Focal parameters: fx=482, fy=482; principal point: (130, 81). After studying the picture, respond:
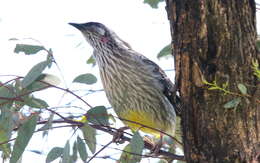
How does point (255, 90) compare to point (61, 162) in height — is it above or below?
above

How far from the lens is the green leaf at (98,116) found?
221cm

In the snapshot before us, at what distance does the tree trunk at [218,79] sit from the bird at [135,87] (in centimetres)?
150

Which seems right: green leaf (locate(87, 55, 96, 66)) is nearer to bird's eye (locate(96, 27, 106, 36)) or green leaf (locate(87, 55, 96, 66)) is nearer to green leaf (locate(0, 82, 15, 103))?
bird's eye (locate(96, 27, 106, 36))

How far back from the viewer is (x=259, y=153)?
5.98 feet

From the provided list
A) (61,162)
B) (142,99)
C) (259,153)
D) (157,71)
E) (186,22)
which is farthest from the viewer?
(157,71)

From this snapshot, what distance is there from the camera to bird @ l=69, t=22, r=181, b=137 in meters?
3.53

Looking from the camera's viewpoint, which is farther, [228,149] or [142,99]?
[142,99]

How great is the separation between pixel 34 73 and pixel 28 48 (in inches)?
8.6

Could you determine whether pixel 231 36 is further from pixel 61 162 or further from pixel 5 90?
pixel 5 90

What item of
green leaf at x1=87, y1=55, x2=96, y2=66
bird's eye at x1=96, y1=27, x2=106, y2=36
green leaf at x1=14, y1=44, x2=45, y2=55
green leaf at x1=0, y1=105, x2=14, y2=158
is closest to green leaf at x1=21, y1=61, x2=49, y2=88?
green leaf at x1=14, y1=44, x2=45, y2=55

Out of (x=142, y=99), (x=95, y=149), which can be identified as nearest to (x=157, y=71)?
(x=142, y=99)

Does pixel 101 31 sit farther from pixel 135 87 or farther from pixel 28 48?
pixel 28 48

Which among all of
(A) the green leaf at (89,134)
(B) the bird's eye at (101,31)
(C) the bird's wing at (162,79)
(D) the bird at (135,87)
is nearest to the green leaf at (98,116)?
(A) the green leaf at (89,134)

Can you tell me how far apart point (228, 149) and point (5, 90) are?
44.1 inches
